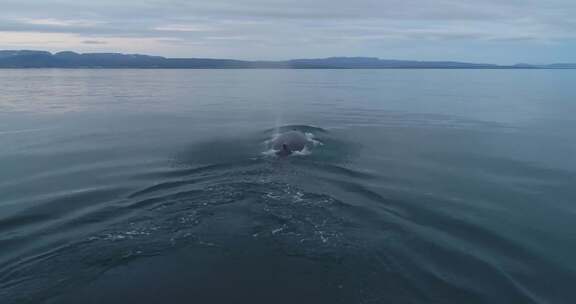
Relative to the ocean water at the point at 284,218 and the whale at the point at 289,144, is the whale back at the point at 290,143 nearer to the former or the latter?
the whale at the point at 289,144

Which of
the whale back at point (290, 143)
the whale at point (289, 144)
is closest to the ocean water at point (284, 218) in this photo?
the whale at point (289, 144)

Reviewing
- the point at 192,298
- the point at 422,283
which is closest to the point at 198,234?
the point at 192,298

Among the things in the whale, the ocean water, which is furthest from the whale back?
the ocean water

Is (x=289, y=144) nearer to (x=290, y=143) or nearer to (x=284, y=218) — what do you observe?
(x=290, y=143)

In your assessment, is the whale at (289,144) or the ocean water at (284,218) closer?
the ocean water at (284,218)

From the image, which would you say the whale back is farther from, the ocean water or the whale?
the ocean water

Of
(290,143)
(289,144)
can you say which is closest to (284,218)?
(289,144)

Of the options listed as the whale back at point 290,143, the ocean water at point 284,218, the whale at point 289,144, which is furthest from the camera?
the whale back at point 290,143
